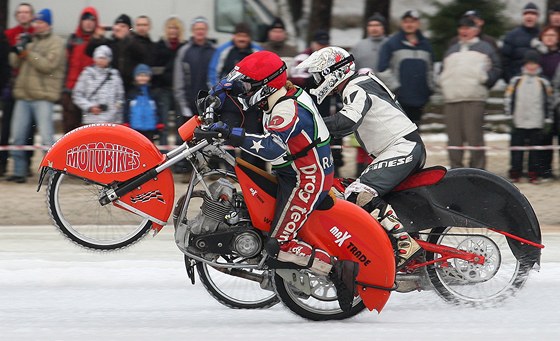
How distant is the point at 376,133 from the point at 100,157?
69.4 inches

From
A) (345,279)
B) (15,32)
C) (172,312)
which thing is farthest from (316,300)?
(15,32)

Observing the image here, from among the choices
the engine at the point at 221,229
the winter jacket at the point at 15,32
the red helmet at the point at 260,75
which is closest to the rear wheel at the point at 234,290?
the engine at the point at 221,229

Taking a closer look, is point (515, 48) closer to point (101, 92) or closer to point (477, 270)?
point (101, 92)

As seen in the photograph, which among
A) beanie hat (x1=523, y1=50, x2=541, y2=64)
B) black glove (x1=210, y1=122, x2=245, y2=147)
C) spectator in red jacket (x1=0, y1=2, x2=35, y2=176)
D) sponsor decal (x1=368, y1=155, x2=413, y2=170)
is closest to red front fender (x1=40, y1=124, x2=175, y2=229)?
black glove (x1=210, y1=122, x2=245, y2=147)

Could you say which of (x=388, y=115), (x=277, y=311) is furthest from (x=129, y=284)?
(x=388, y=115)

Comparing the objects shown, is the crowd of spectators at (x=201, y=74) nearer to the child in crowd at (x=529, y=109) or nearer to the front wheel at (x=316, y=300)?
the child in crowd at (x=529, y=109)

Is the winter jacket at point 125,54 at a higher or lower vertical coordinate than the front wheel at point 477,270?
higher

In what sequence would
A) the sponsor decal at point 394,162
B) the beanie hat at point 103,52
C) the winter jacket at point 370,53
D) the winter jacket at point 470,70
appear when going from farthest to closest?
the winter jacket at point 370,53 → the winter jacket at point 470,70 → the beanie hat at point 103,52 → the sponsor decal at point 394,162

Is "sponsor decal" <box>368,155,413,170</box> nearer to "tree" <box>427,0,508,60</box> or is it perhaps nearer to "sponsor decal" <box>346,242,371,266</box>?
"sponsor decal" <box>346,242,371,266</box>

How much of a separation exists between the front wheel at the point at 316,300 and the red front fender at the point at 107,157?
3.38 ft

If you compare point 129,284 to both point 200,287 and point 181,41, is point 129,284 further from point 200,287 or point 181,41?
point 181,41

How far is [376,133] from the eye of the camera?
750 cm

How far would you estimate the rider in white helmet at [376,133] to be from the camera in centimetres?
723

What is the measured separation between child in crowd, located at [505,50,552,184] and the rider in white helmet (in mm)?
5505
